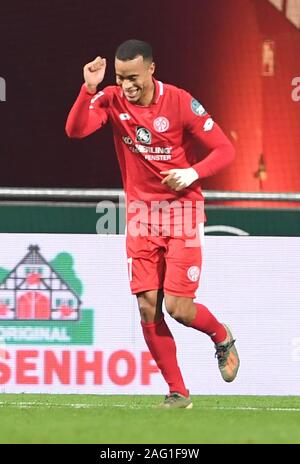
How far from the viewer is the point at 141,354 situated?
9.66m

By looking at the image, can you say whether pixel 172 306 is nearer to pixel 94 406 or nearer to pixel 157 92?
pixel 94 406

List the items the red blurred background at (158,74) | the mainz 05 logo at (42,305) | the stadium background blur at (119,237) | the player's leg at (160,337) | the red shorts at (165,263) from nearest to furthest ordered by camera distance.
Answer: the stadium background blur at (119,237)
the red shorts at (165,263)
the player's leg at (160,337)
the mainz 05 logo at (42,305)
the red blurred background at (158,74)

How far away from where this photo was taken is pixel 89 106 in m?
8.39

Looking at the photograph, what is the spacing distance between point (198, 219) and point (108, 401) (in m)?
1.25

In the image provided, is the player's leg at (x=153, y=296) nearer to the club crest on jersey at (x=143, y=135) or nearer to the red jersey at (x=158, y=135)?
the red jersey at (x=158, y=135)

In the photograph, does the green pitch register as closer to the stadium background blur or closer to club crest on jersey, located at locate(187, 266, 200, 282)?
Answer: the stadium background blur

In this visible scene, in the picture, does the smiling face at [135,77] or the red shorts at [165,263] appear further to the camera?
A: the red shorts at [165,263]

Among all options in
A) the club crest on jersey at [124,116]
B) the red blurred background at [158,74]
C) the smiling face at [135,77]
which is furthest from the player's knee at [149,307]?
the red blurred background at [158,74]

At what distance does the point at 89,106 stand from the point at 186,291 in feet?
3.55

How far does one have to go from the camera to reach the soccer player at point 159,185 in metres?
8.51

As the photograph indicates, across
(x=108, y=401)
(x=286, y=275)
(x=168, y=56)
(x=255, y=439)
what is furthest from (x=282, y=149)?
(x=255, y=439)

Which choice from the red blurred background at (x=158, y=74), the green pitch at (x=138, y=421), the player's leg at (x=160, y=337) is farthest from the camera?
the red blurred background at (x=158, y=74)
